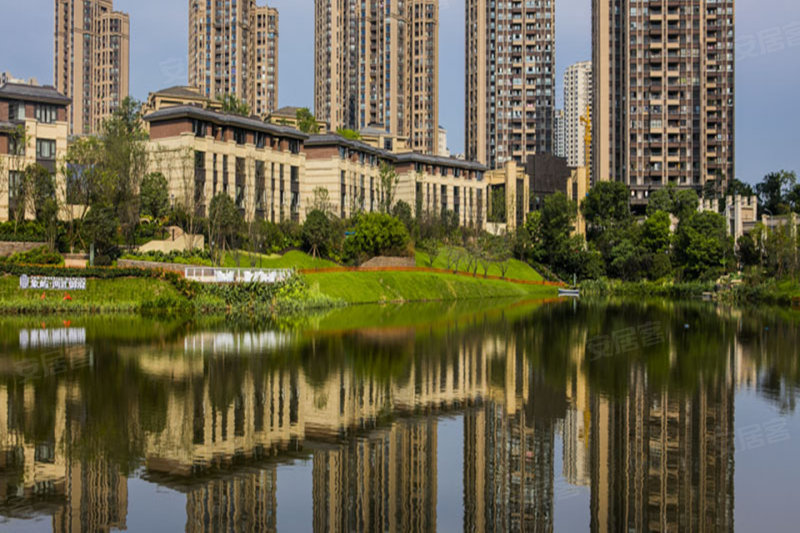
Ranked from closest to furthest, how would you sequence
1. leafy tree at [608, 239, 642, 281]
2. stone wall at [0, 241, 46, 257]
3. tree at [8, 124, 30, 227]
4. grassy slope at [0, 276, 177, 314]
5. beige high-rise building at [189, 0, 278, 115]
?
grassy slope at [0, 276, 177, 314]
stone wall at [0, 241, 46, 257]
tree at [8, 124, 30, 227]
leafy tree at [608, 239, 642, 281]
beige high-rise building at [189, 0, 278, 115]

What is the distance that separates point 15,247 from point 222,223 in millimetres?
21678

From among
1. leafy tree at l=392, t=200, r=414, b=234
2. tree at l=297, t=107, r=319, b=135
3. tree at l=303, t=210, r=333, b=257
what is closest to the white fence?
tree at l=303, t=210, r=333, b=257

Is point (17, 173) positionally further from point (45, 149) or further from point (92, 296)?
point (92, 296)

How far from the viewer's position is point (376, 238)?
298 feet

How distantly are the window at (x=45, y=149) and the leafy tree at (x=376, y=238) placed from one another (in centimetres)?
3397

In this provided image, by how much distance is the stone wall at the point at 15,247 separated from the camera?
6531 centimetres

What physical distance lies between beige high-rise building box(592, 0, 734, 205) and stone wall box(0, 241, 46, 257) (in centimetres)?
10623

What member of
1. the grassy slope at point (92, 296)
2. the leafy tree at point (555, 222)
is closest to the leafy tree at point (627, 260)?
the leafy tree at point (555, 222)

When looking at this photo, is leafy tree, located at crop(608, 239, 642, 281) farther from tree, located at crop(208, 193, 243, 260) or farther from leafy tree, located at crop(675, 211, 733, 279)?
tree, located at crop(208, 193, 243, 260)

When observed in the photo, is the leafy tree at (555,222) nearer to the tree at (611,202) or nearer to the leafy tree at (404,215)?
the tree at (611,202)

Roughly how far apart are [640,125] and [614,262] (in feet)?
137

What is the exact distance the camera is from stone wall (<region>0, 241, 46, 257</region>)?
65312mm

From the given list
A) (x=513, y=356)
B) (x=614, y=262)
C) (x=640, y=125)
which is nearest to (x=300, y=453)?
(x=513, y=356)

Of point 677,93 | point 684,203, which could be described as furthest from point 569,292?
point 677,93
